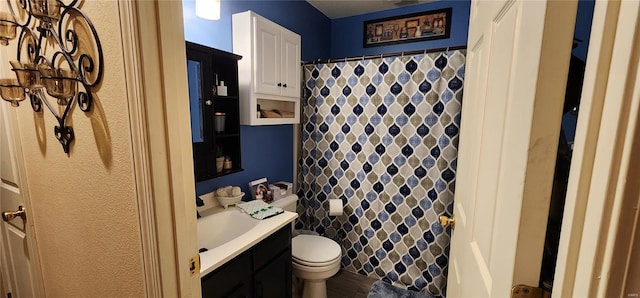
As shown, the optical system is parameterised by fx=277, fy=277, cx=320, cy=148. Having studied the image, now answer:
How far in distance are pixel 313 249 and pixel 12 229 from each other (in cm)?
157

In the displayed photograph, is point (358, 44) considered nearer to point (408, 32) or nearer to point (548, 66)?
point (408, 32)

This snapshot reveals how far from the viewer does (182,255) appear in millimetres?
784

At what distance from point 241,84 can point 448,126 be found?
1460 millimetres

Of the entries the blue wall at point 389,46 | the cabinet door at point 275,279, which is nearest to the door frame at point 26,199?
the cabinet door at point 275,279

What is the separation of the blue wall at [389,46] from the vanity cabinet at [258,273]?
2.08 m

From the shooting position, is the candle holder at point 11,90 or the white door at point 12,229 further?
the white door at point 12,229

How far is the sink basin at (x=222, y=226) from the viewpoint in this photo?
157cm

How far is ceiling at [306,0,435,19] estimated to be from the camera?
2.56 metres

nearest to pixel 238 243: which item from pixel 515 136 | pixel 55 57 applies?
pixel 55 57

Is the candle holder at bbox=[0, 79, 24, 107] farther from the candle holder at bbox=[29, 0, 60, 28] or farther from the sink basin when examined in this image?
the sink basin

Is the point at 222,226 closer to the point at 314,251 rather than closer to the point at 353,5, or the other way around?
the point at 314,251

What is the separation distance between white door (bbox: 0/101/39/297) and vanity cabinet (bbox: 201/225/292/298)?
77cm

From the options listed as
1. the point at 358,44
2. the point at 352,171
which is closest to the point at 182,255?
the point at 352,171

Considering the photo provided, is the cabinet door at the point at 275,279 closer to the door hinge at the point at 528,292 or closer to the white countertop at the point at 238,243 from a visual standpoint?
the white countertop at the point at 238,243
